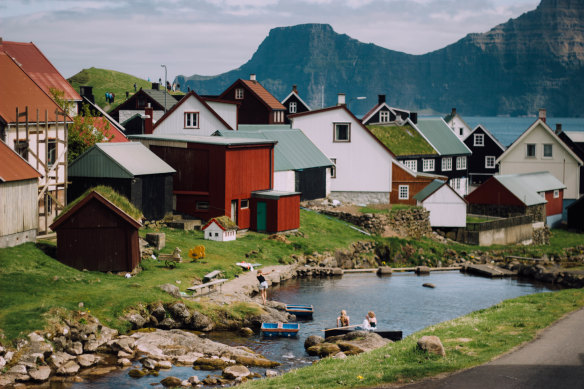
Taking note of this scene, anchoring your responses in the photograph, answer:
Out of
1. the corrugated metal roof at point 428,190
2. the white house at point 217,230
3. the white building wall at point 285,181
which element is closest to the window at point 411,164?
the corrugated metal roof at point 428,190

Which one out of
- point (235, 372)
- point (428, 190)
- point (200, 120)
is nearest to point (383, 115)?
point (428, 190)

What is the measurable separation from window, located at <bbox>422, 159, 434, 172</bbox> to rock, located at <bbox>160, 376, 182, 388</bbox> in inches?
2534

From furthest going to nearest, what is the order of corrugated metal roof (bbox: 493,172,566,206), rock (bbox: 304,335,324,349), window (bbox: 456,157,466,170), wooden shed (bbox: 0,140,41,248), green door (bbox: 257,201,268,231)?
window (bbox: 456,157,466,170)
corrugated metal roof (bbox: 493,172,566,206)
green door (bbox: 257,201,268,231)
wooden shed (bbox: 0,140,41,248)
rock (bbox: 304,335,324,349)

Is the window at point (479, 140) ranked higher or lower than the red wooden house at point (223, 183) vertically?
higher

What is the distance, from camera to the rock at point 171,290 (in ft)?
121

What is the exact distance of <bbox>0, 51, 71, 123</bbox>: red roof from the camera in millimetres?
44625

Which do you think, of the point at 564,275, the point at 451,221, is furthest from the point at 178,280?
the point at 451,221

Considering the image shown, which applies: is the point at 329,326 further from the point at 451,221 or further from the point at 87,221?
the point at 451,221

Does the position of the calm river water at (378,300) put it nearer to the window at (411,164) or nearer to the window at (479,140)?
the window at (411,164)

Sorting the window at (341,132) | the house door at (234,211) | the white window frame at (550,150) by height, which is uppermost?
the window at (341,132)

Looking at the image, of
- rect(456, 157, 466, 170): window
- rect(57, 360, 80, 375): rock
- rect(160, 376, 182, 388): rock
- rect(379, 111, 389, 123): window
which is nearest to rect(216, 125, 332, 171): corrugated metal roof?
rect(456, 157, 466, 170): window

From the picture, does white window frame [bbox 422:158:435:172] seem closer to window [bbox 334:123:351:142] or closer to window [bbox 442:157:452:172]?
window [bbox 442:157:452:172]

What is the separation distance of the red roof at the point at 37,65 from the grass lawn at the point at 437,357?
127ft

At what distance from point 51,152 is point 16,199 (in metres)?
8.88
